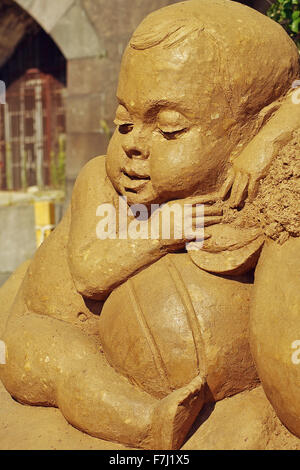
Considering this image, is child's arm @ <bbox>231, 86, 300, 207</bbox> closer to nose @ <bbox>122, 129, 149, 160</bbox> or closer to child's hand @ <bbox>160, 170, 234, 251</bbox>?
child's hand @ <bbox>160, 170, 234, 251</bbox>

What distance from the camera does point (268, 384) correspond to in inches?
81.4

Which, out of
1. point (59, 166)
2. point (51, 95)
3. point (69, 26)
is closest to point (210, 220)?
point (69, 26)

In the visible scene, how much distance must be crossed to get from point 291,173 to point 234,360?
29.1 inches

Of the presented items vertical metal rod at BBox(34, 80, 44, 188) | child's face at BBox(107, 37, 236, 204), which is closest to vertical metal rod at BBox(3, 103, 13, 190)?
vertical metal rod at BBox(34, 80, 44, 188)

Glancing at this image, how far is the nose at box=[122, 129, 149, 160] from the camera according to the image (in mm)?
2312

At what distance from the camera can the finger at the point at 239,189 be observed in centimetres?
221

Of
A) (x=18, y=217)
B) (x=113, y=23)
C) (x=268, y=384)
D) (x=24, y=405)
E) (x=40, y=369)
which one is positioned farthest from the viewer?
(x=18, y=217)

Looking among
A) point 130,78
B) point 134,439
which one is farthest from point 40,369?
point 130,78

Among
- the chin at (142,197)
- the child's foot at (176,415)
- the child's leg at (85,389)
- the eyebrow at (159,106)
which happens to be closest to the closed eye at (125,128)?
the eyebrow at (159,106)

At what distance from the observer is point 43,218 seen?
243 inches

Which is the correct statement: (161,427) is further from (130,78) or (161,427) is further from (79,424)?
(130,78)

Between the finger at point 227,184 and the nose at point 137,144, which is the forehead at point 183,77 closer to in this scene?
the nose at point 137,144

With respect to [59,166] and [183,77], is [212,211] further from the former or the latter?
[59,166]

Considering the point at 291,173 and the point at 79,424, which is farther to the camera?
the point at 79,424
